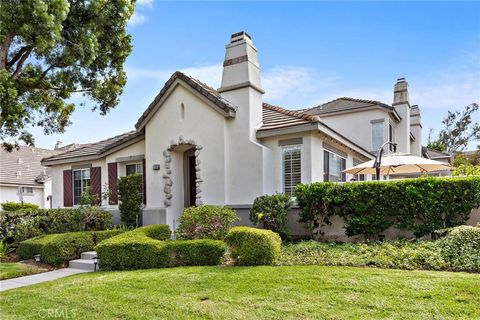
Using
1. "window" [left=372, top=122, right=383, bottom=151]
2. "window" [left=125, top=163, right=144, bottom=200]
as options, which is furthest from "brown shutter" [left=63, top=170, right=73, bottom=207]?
"window" [left=372, top=122, right=383, bottom=151]

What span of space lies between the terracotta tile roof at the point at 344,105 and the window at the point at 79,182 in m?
13.9

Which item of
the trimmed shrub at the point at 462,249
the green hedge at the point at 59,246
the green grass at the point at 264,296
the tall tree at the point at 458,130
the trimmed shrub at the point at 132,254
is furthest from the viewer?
the tall tree at the point at 458,130

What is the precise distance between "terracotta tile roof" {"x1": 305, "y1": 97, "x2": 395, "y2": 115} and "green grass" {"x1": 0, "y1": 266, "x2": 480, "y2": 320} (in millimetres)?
15390

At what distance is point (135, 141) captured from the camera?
14.9 meters

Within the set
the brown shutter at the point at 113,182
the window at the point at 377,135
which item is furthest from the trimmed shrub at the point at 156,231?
the window at the point at 377,135

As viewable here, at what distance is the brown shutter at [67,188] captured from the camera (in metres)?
17.1

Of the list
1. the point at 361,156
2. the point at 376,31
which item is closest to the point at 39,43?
the point at 376,31

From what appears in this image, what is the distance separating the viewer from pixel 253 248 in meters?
7.54

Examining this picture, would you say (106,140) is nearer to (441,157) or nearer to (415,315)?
(415,315)

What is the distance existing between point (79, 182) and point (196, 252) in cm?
1132

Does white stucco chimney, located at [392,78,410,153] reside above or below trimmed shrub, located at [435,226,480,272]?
above

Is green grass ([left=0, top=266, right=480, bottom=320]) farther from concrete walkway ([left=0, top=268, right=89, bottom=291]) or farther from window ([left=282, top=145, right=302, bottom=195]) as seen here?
window ([left=282, top=145, right=302, bottom=195])

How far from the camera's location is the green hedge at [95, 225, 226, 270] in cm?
804

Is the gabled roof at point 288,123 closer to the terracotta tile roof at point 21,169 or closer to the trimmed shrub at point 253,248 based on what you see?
the trimmed shrub at point 253,248
